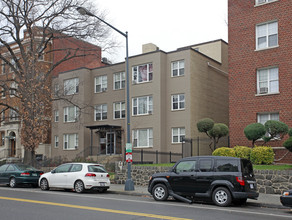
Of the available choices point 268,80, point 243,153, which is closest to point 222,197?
point 243,153

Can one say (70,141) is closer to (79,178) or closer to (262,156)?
(79,178)

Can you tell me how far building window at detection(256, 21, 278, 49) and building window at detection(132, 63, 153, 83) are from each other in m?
10.9

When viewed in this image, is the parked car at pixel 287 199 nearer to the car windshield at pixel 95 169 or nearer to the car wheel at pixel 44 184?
the car windshield at pixel 95 169

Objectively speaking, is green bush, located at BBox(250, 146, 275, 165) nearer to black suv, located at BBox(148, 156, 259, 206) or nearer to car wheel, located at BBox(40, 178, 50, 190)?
black suv, located at BBox(148, 156, 259, 206)

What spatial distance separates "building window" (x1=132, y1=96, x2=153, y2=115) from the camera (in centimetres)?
3216

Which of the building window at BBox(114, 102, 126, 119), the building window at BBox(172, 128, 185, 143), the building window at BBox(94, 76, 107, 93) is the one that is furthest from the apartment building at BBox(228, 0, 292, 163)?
the building window at BBox(94, 76, 107, 93)

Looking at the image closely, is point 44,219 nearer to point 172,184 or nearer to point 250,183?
point 172,184

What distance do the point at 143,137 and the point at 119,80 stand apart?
263 inches

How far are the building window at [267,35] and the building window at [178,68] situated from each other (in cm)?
846

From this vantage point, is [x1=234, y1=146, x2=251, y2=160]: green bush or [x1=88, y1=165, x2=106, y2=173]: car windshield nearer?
[x1=88, y1=165, x2=106, y2=173]: car windshield

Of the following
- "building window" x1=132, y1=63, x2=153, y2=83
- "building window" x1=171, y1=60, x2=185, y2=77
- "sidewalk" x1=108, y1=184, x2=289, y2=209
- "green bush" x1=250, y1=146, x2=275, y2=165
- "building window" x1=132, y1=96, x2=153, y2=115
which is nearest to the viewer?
"sidewalk" x1=108, y1=184, x2=289, y2=209

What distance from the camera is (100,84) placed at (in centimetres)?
3722

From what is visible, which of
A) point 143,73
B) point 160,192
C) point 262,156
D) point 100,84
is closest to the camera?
point 160,192

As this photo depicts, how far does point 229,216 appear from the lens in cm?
1043
